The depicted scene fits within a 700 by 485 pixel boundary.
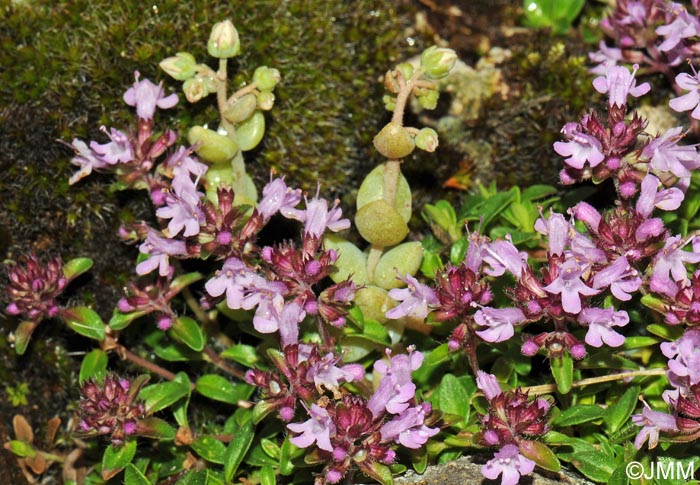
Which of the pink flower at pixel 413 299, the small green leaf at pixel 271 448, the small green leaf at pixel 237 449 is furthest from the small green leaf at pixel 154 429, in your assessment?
the pink flower at pixel 413 299

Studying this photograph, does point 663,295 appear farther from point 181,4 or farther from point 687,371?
point 181,4

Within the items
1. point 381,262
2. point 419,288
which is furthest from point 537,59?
point 419,288

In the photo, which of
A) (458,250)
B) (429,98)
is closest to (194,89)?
(429,98)

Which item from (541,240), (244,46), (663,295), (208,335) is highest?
(244,46)

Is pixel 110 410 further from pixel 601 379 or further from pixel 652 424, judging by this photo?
pixel 652 424

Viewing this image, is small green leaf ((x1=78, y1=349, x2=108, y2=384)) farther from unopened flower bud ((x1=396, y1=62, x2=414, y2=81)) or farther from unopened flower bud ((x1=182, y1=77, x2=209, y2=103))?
unopened flower bud ((x1=396, y1=62, x2=414, y2=81))

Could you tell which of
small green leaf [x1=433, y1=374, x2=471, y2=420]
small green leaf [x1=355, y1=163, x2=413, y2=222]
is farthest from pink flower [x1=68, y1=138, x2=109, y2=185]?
small green leaf [x1=433, y1=374, x2=471, y2=420]
